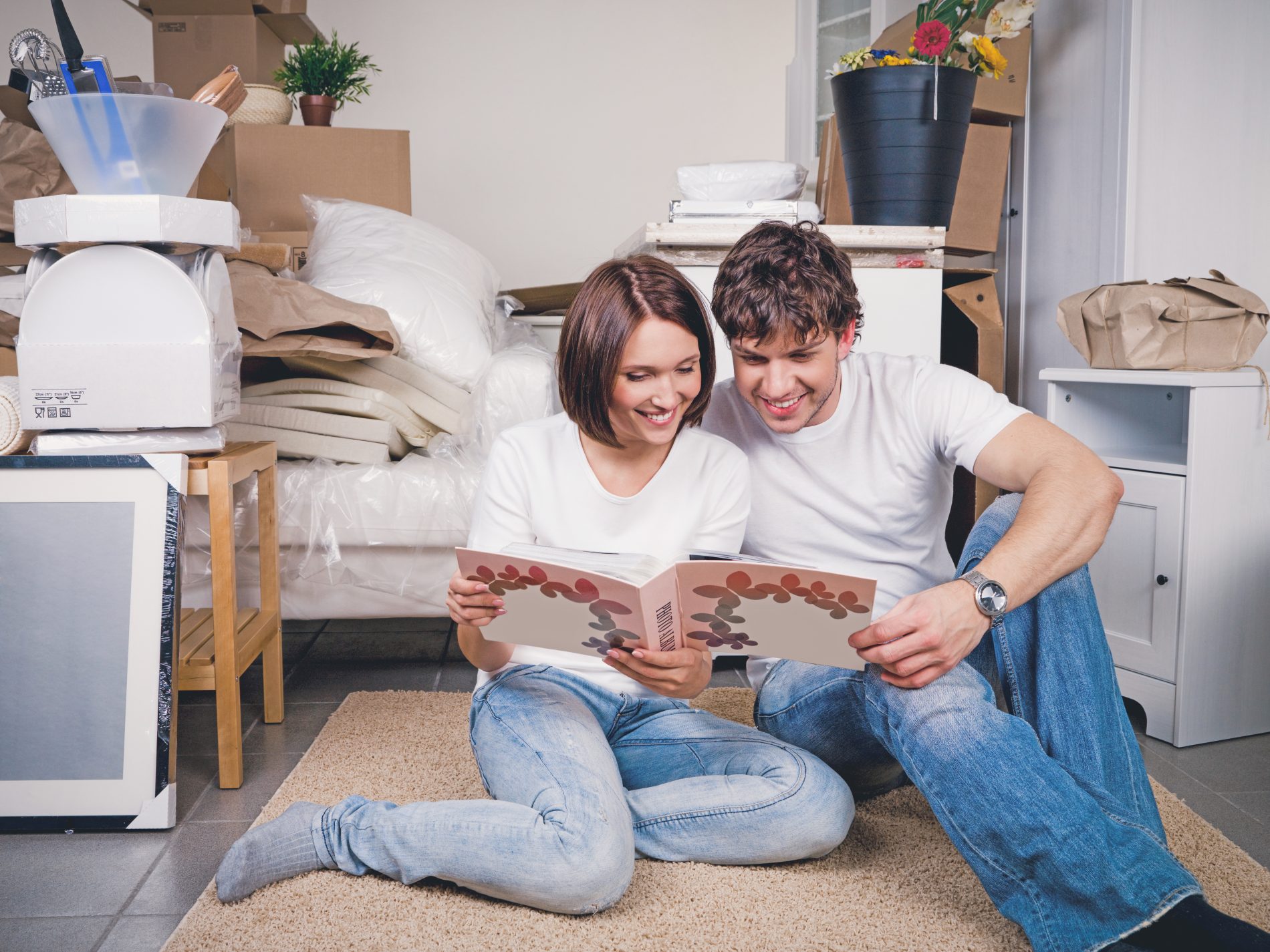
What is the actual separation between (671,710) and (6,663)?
883 mm

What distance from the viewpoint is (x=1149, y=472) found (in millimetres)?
1705

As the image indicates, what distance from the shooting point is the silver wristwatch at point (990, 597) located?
108 centimetres

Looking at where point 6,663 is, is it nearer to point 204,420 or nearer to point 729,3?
point 204,420

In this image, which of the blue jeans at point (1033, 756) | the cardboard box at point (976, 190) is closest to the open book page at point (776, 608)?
the blue jeans at point (1033, 756)

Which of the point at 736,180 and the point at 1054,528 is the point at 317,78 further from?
the point at 1054,528

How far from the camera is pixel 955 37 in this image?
213cm

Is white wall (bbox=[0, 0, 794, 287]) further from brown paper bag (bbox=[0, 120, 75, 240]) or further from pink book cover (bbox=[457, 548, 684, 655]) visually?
pink book cover (bbox=[457, 548, 684, 655])

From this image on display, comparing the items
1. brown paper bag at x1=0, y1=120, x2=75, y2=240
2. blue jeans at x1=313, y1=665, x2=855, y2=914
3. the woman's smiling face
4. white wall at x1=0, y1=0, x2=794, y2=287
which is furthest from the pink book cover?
white wall at x1=0, y1=0, x2=794, y2=287

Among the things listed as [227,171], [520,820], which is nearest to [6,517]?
[520,820]

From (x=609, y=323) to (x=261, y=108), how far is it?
2.08m

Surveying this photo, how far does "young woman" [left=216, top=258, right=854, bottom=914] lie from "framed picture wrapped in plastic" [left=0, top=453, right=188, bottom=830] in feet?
1.00

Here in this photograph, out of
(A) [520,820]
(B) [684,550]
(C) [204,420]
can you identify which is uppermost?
(C) [204,420]

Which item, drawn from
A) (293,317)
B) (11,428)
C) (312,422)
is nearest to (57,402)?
(11,428)

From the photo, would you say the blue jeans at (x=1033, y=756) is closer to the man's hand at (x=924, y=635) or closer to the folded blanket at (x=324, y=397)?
the man's hand at (x=924, y=635)
